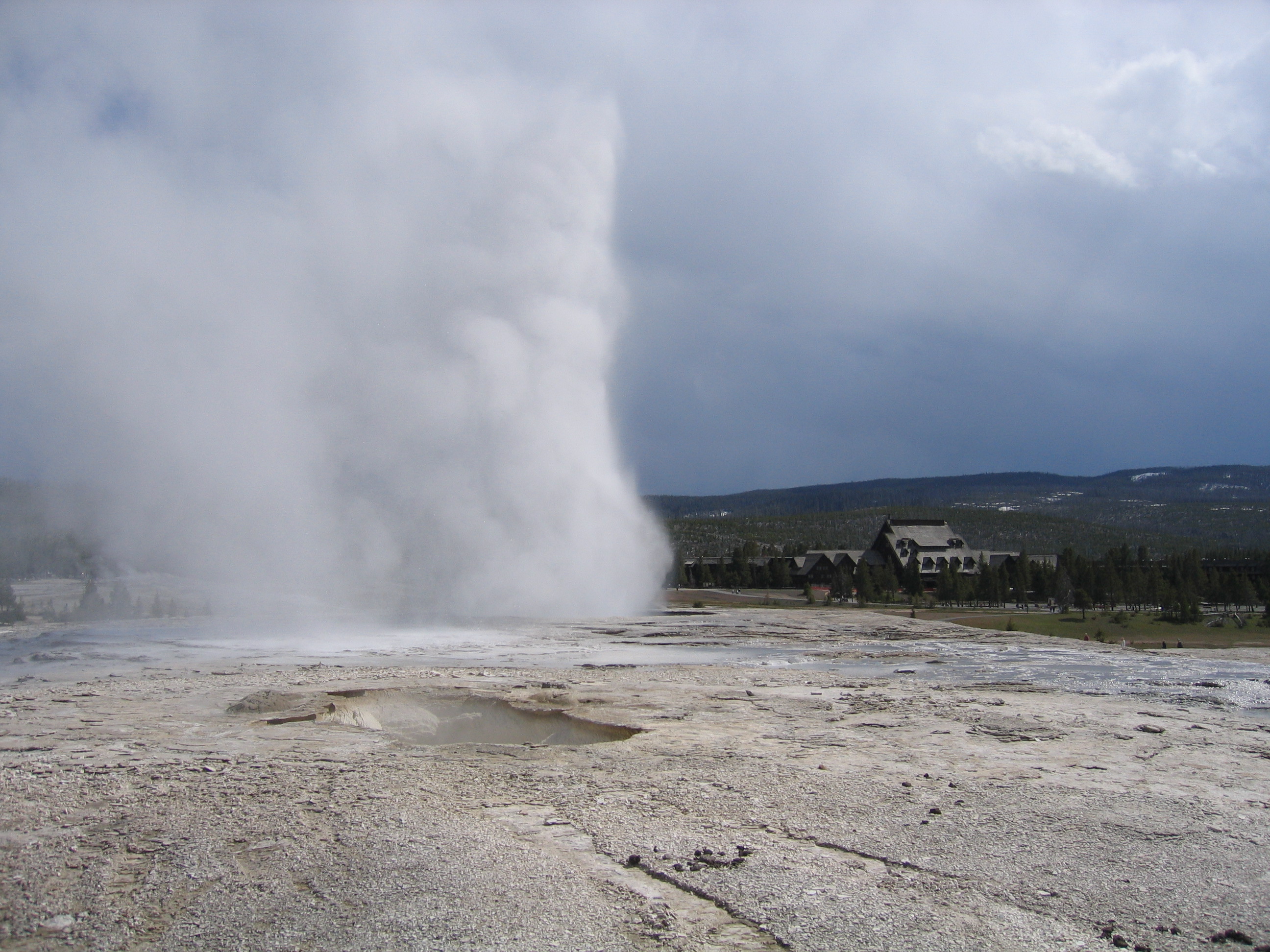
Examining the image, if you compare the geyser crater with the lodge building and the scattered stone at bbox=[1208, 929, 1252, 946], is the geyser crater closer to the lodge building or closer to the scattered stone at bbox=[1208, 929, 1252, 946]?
the scattered stone at bbox=[1208, 929, 1252, 946]

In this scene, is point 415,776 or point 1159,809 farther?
point 415,776

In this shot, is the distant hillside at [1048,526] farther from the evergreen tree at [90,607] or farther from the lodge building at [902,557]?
the evergreen tree at [90,607]

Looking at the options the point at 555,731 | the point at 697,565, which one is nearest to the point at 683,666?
the point at 555,731

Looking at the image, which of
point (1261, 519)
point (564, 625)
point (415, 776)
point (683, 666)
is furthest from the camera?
point (1261, 519)

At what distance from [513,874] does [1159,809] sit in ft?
16.6

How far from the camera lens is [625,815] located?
6.48 m

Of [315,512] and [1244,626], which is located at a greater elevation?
[315,512]

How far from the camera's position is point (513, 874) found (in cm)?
528

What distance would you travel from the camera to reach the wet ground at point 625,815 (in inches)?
183

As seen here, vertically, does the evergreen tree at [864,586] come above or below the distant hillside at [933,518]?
below

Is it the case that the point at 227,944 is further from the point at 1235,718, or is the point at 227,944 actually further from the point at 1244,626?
the point at 1244,626

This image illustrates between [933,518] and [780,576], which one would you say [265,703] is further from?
[933,518]

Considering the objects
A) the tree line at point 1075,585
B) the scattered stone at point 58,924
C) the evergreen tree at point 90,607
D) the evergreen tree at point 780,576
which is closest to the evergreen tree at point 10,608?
the evergreen tree at point 90,607

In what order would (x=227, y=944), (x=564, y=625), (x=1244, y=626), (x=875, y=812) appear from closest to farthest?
1. (x=227, y=944)
2. (x=875, y=812)
3. (x=564, y=625)
4. (x=1244, y=626)
